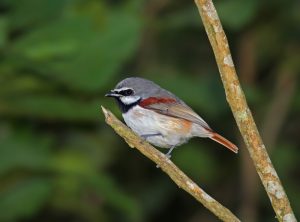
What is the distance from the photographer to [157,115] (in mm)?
5559

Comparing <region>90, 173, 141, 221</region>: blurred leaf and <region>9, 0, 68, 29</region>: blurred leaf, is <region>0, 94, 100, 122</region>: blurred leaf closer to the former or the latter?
<region>9, 0, 68, 29</region>: blurred leaf

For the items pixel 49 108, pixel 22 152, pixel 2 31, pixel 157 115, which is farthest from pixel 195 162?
pixel 2 31

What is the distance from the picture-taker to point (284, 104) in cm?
903

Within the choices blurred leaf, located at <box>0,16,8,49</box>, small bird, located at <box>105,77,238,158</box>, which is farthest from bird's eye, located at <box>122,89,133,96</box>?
blurred leaf, located at <box>0,16,8,49</box>

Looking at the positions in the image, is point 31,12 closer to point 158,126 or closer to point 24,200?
point 158,126

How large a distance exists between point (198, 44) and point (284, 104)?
4.18 ft

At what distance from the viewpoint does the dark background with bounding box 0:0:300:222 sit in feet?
19.7

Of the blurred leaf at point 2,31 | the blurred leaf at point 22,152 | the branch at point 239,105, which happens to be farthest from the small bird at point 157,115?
the branch at point 239,105

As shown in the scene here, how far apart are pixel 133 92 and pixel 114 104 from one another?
1079mm

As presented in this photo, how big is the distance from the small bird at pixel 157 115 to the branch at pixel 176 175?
1391 mm

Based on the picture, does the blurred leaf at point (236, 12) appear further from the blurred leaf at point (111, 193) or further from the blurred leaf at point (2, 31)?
the blurred leaf at point (2, 31)

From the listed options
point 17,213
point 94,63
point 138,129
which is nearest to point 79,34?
point 94,63

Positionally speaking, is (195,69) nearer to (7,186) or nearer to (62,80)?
(7,186)

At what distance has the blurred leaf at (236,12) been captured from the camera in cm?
709
